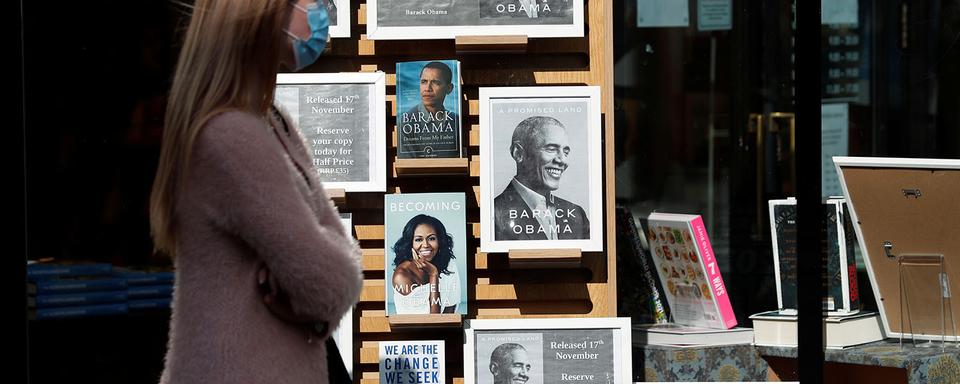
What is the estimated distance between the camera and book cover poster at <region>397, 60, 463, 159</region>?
394 centimetres

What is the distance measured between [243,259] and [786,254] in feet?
9.00

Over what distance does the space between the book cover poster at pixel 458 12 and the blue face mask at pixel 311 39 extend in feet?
5.00

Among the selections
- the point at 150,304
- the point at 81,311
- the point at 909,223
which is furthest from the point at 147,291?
the point at 909,223

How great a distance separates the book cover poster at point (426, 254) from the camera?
3.97 m

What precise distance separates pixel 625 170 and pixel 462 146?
1.20 metres

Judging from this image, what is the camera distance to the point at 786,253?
4430 mm

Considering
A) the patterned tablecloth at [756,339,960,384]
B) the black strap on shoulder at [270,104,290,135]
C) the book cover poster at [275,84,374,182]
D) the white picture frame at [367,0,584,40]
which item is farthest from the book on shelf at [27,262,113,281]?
the patterned tablecloth at [756,339,960,384]

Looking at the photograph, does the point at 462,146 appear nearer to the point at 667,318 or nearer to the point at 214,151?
the point at 667,318

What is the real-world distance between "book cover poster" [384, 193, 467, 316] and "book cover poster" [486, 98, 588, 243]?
151mm

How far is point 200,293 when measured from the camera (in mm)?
2191

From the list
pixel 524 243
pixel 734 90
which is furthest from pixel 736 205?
pixel 524 243

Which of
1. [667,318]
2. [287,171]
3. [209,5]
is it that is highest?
[209,5]

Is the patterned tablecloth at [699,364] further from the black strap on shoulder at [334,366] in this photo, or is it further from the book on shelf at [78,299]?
the book on shelf at [78,299]

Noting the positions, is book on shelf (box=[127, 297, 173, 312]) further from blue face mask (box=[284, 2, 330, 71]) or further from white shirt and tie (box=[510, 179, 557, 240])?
blue face mask (box=[284, 2, 330, 71])
